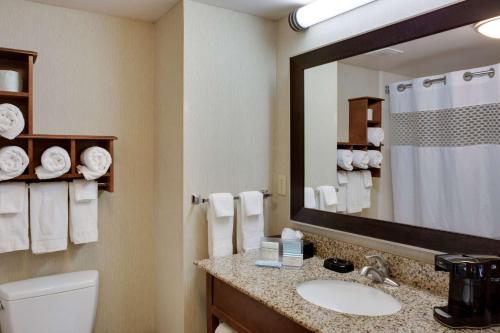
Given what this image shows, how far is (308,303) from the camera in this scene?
1.22 meters

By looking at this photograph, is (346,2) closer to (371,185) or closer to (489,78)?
(489,78)

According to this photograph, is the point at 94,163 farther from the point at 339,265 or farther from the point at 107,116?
the point at 339,265

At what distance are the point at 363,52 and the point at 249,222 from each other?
3.28ft

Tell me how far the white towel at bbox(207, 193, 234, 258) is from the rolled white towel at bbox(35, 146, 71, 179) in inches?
28.7

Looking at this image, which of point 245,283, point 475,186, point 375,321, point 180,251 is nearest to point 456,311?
point 375,321

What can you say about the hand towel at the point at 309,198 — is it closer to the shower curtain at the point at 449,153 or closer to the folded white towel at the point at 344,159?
→ the folded white towel at the point at 344,159

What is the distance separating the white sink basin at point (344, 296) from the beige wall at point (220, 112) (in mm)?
663

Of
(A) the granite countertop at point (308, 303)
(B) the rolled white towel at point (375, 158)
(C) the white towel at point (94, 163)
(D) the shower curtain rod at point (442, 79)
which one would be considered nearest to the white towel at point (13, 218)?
(C) the white towel at point (94, 163)

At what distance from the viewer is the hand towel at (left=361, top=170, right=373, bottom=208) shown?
5.15 ft

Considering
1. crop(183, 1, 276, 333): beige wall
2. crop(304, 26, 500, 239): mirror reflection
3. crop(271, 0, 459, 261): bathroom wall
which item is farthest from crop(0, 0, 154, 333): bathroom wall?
crop(304, 26, 500, 239): mirror reflection

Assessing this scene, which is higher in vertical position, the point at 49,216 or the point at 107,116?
the point at 107,116

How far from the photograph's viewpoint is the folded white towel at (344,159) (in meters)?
1.67

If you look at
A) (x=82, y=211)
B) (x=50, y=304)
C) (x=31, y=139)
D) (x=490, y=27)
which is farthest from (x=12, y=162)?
(x=490, y=27)

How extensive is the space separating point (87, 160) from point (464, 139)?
166 centimetres
